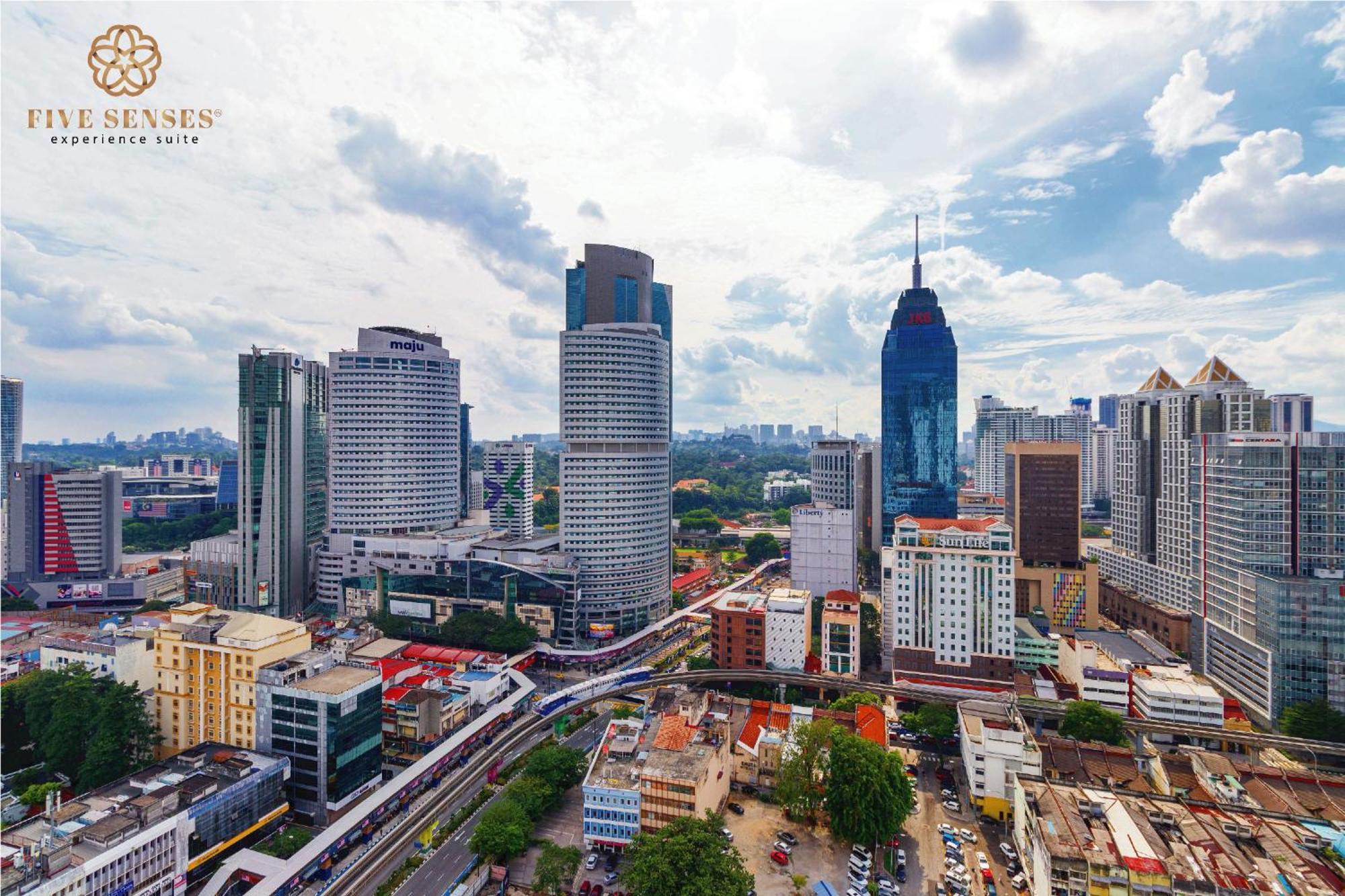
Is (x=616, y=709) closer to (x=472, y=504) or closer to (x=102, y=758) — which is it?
(x=102, y=758)

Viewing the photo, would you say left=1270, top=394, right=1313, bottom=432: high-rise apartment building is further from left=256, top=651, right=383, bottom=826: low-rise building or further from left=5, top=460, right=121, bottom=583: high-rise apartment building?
left=5, top=460, right=121, bottom=583: high-rise apartment building

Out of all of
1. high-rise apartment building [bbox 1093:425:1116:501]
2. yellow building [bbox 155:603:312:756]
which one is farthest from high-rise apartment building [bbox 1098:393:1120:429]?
yellow building [bbox 155:603:312:756]

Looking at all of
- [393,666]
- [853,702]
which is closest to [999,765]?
[853,702]

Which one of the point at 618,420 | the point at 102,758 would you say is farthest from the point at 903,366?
the point at 102,758

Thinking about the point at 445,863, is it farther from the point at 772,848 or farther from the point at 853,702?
the point at 853,702

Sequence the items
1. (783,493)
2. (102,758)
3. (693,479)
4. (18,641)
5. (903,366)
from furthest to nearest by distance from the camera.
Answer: (693,479) → (783,493) → (903,366) → (18,641) → (102,758)
